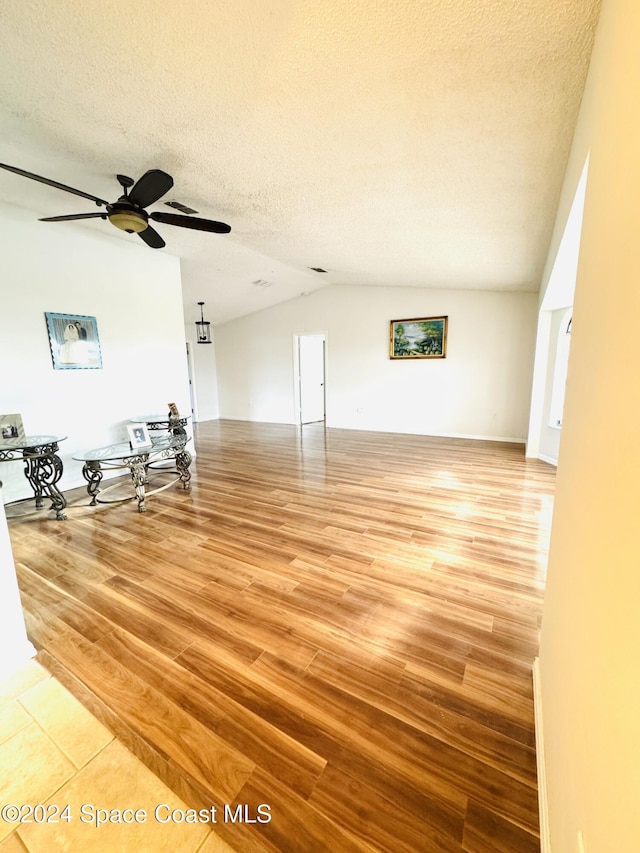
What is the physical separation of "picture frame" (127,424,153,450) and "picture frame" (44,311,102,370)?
1067mm

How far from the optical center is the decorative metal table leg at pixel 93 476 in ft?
10.7

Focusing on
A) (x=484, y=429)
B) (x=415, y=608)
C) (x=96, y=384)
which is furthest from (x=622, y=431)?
(x=484, y=429)

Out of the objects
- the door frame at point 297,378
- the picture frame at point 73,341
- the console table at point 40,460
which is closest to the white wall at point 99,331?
the picture frame at point 73,341

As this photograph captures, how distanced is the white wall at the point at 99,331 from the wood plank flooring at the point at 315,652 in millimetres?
1028

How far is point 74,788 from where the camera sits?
1.10m

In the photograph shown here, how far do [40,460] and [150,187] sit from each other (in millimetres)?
2581

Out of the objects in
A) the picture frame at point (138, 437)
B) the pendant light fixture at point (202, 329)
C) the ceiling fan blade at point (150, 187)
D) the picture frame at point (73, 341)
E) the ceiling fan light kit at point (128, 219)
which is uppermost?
the ceiling fan blade at point (150, 187)

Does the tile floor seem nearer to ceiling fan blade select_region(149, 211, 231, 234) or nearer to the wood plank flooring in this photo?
the wood plank flooring

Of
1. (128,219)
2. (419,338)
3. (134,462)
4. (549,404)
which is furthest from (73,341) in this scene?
(549,404)

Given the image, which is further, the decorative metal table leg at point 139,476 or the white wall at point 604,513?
the decorative metal table leg at point 139,476

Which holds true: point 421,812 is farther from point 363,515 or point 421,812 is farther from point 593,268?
point 363,515

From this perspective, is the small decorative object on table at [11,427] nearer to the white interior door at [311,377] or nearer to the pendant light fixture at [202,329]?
the pendant light fixture at [202,329]

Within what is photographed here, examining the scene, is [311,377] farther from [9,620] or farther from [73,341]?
[9,620]

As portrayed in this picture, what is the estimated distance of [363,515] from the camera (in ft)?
10.1
